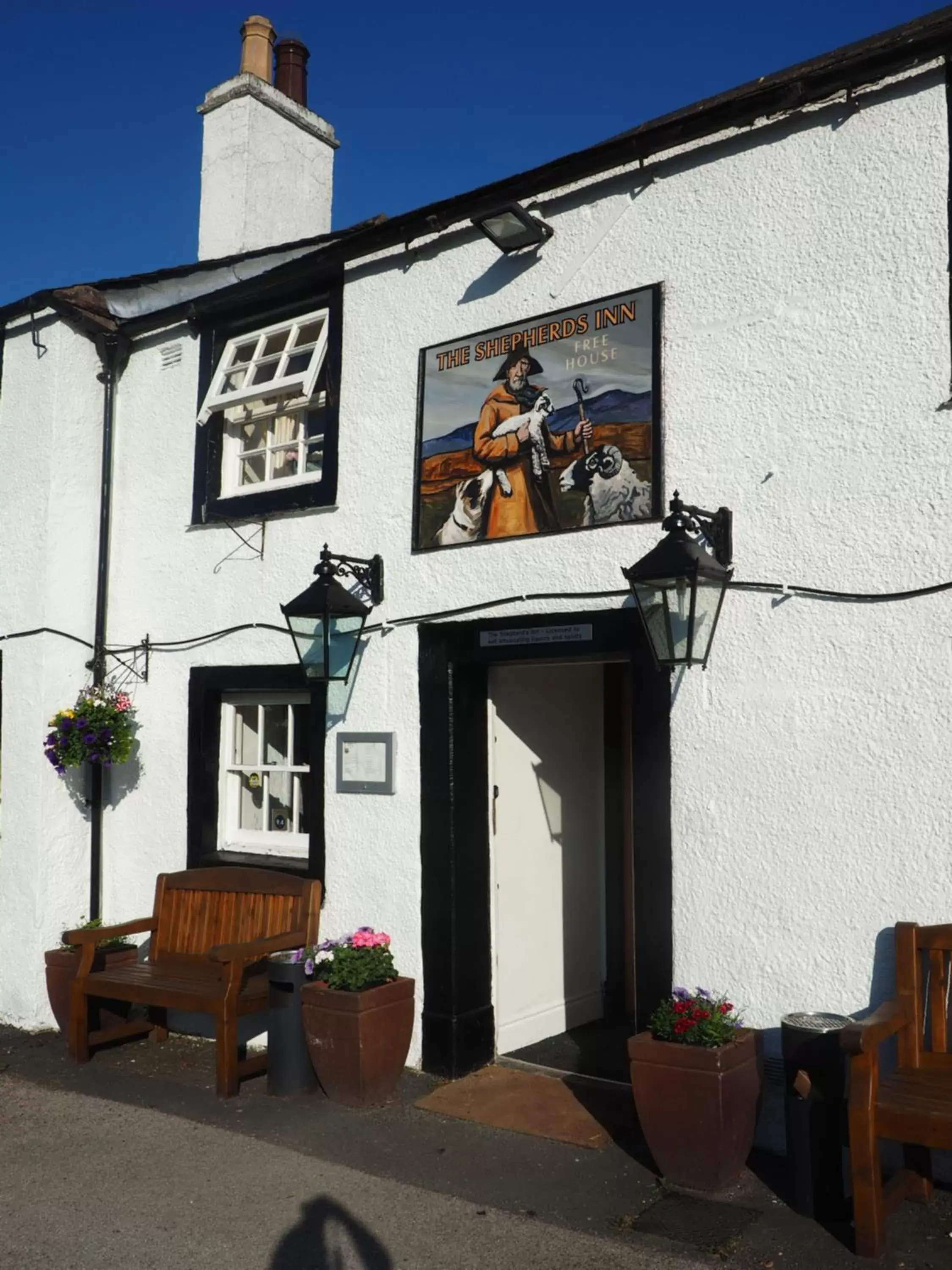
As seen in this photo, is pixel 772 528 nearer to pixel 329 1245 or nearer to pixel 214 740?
pixel 329 1245


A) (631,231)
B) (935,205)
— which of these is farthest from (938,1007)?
(631,231)

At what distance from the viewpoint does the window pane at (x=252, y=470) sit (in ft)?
25.6

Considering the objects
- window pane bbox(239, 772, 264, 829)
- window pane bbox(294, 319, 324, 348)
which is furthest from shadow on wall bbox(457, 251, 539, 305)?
window pane bbox(239, 772, 264, 829)

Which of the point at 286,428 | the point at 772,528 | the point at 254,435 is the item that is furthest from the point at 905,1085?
the point at 254,435

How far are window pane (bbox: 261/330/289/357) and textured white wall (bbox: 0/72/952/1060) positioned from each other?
106 centimetres

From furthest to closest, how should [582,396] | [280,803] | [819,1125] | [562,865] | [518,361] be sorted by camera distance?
[280,803]
[562,865]
[518,361]
[582,396]
[819,1125]

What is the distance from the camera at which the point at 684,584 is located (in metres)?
4.99

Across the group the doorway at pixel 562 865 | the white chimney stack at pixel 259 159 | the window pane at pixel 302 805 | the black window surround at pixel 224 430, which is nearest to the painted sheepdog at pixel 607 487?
the doorway at pixel 562 865

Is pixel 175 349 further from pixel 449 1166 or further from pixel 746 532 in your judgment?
pixel 449 1166

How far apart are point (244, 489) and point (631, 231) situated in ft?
10.2

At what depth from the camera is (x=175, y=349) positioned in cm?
802

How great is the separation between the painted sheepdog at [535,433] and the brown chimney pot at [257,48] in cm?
482

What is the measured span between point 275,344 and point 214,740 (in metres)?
2.71

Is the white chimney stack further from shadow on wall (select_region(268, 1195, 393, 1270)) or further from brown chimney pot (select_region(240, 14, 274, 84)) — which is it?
shadow on wall (select_region(268, 1195, 393, 1270))
